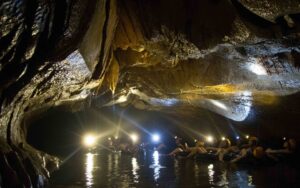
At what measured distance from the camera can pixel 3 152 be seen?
29.2ft

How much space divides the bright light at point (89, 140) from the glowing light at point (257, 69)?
84.6 feet

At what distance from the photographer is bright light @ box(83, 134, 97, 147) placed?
34875mm

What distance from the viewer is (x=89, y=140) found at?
117ft

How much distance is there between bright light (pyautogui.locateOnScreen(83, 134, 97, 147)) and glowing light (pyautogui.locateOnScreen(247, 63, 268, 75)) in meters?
25.8

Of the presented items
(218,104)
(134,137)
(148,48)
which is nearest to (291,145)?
(218,104)

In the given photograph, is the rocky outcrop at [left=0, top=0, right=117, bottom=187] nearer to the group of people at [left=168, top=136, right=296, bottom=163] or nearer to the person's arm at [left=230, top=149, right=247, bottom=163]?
the person's arm at [left=230, top=149, right=247, bottom=163]

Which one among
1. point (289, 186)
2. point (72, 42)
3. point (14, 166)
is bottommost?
point (289, 186)

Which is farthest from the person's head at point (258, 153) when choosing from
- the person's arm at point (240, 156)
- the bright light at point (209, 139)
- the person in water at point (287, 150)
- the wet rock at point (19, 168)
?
the wet rock at point (19, 168)

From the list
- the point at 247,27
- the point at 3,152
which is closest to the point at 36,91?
the point at 3,152

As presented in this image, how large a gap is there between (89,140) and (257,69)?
27041 millimetres

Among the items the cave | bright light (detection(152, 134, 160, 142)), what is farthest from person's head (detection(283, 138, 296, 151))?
bright light (detection(152, 134, 160, 142))

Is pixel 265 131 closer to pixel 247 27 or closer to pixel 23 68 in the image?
pixel 247 27

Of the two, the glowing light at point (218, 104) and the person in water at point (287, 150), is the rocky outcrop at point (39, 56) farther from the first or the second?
the person in water at point (287, 150)

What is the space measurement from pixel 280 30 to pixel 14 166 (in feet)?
25.1
